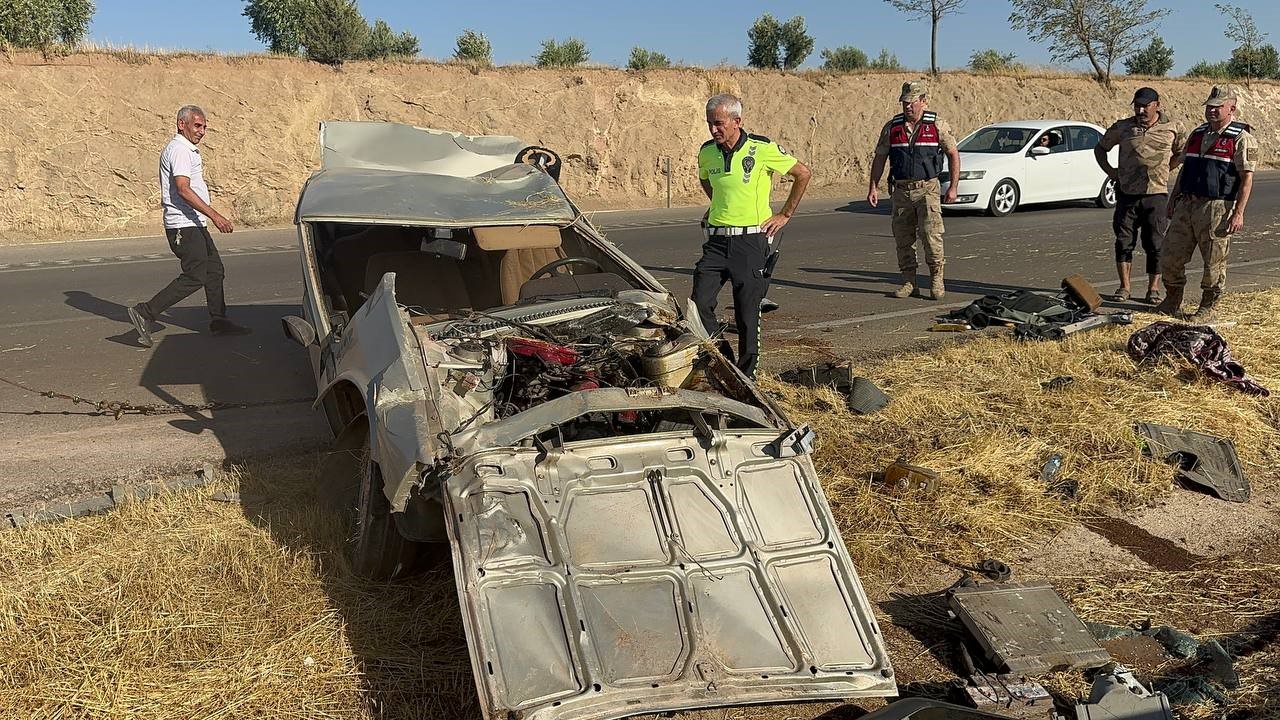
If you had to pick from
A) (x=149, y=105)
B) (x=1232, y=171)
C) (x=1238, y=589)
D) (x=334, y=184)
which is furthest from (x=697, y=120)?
(x=1238, y=589)

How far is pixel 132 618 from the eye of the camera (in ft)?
11.6

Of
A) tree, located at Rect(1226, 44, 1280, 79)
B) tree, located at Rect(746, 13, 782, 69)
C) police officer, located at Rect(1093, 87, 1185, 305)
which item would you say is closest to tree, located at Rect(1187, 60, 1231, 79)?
tree, located at Rect(1226, 44, 1280, 79)

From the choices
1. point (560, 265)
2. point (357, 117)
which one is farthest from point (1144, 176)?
point (357, 117)

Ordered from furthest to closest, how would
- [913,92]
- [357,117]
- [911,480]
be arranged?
[357,117] → [913,92] → [911,480]

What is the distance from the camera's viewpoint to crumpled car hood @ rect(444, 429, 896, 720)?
Result: 2.88m

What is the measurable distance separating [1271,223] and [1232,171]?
915cm

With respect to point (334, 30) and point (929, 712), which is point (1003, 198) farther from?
point (334, 30)

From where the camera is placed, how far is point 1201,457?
5230mm

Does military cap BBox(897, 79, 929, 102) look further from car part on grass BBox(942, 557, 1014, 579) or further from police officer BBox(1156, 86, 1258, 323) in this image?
car part on grass BBox(942, 557, 1014, 579)

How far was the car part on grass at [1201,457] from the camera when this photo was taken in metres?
5.04

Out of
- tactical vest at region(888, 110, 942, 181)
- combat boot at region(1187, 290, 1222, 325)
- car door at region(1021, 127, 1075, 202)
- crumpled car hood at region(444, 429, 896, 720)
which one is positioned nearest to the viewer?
crumpled car hood at region(444, 429, 896, 720)

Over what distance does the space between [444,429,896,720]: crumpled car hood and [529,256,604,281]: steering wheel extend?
206cm

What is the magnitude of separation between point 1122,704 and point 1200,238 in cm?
620

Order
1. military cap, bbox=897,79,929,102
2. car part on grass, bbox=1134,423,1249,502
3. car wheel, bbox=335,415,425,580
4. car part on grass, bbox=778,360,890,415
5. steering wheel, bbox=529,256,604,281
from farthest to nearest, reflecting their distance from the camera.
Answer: military cap, bbox=897,79,929,102
car part on grass, bbox=778,360,890,415
steering wheel, bbox=529,256,604,281
car part on grass, bbox=1134,423,1249,502
car wheel, bbox=335,415,425,580
